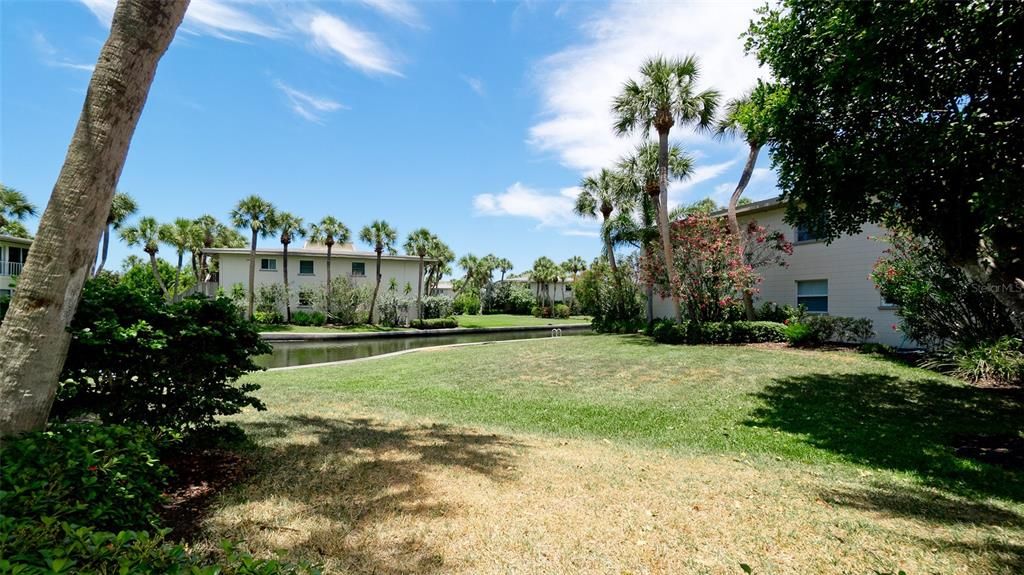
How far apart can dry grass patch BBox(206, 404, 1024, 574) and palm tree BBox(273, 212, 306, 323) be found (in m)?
30.1

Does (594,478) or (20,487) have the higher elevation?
(20,487)

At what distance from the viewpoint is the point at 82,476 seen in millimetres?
2396

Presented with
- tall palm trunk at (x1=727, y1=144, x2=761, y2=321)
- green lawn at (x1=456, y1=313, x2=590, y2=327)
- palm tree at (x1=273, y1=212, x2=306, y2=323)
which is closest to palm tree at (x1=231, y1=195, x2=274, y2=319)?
palm tree at (x1=273, y1=212, x2=306, y2=323)

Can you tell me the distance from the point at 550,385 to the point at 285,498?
283 inches

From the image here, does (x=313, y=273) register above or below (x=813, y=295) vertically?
above

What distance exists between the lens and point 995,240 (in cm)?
619

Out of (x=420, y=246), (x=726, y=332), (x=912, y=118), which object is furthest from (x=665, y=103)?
(x=420, y=246)

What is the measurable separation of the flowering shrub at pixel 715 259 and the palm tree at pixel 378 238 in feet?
74.0

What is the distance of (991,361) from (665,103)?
1122 cm

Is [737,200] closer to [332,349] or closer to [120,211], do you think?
[332,349]

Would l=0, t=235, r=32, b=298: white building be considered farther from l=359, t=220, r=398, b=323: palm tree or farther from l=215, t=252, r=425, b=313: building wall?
l=359, t=220, r=398, b=323: palm tree

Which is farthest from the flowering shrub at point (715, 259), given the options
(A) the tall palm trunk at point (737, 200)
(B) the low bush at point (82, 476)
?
(B) the low bush at point (82, 476)

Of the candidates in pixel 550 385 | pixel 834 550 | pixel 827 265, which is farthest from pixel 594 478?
pixel 827 265

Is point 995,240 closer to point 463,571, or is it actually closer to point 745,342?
point 463,571
